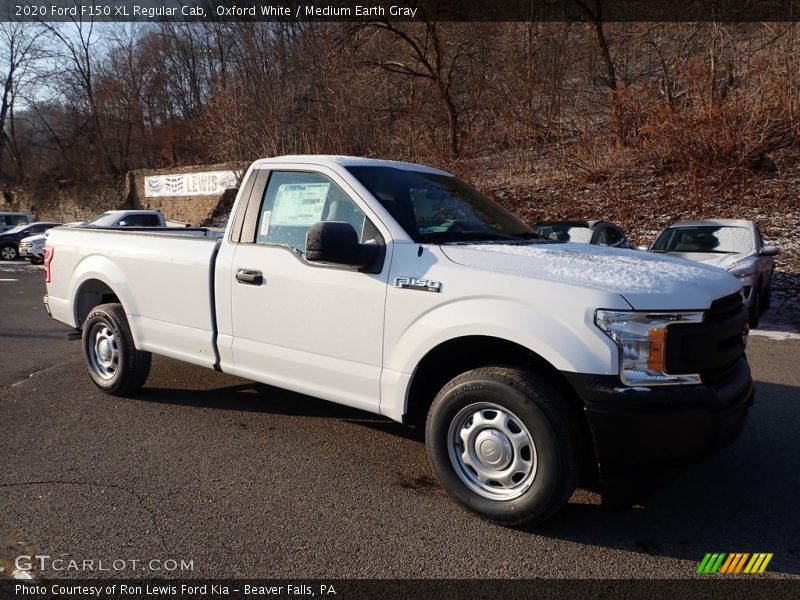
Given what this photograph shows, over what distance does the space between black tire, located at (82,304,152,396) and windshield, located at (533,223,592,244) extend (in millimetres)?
8583

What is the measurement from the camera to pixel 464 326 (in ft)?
11.1

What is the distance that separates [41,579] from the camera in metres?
2.85

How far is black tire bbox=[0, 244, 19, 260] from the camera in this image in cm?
2420

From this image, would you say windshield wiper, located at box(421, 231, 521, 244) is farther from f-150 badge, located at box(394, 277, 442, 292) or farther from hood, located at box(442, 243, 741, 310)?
f-150 badge, located at box(394, 277, 442, 292)

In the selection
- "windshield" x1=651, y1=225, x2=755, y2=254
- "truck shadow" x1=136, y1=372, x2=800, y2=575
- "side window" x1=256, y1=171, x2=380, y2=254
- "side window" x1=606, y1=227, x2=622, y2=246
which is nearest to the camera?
"truck shadow" x1=136, y1=372, x2=800, y2=575

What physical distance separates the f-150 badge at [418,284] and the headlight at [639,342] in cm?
89

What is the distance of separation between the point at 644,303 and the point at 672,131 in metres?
16.2

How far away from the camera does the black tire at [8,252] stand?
2420 cm

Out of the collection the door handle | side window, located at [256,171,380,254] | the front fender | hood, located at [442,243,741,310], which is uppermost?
side window, located at [256,171,380,254]

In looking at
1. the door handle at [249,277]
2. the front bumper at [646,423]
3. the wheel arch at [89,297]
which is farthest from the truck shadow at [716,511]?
the wheel arch at [89,297]

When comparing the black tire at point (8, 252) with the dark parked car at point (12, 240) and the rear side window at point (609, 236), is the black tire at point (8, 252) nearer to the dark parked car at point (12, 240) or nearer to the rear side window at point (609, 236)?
the dark parked car at point (12, 240)

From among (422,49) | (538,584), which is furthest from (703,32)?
(538,584)

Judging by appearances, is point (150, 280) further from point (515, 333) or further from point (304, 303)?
point (515, 333)

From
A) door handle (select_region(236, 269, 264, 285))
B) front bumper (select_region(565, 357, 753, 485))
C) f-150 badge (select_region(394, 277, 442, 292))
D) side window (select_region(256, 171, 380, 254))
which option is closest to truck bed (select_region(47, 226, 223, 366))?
door handle (select_region(236, 269, 264, 285))
